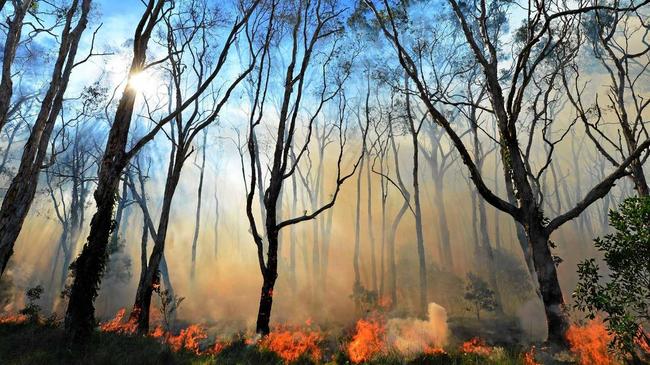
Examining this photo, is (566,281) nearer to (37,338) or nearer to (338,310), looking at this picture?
(338,310)

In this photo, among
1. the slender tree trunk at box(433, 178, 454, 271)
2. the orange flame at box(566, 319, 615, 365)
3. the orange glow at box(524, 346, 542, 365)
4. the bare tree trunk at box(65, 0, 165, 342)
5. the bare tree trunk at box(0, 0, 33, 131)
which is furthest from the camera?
the slender tree trunk at box(433, 178, 454, 271)

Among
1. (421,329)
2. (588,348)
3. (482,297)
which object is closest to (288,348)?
(588,348)

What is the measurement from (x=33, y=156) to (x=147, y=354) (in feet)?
18.6

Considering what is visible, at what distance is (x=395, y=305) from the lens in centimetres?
2044

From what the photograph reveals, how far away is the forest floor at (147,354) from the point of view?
19.6 feet

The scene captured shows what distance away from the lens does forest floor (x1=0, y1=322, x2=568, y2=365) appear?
19.6 feet

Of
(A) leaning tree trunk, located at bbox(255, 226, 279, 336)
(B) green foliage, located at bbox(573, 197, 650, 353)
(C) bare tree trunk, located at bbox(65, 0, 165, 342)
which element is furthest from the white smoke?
(C) bare tree trunk, located at bbox(65, 0, 165, 342)

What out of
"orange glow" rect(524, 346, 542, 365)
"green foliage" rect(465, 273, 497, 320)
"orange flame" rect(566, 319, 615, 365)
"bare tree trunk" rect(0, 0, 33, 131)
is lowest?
"orange glow" rect(524, 346, 542, 365)

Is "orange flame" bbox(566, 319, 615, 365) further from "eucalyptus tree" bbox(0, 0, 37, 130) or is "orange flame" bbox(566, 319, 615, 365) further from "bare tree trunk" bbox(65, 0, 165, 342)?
"eucalyptus tree" bbox(0, 0, 37, 130)

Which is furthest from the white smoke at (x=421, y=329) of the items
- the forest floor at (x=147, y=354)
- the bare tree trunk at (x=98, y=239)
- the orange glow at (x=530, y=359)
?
the bare tree trunk at (x=98, y=239)

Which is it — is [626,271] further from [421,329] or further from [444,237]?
[444,237]

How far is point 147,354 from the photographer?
6402mm

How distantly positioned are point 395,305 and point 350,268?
949cm

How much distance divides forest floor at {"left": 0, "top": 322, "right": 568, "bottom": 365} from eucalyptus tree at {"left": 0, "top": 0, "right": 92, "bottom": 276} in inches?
86.2
